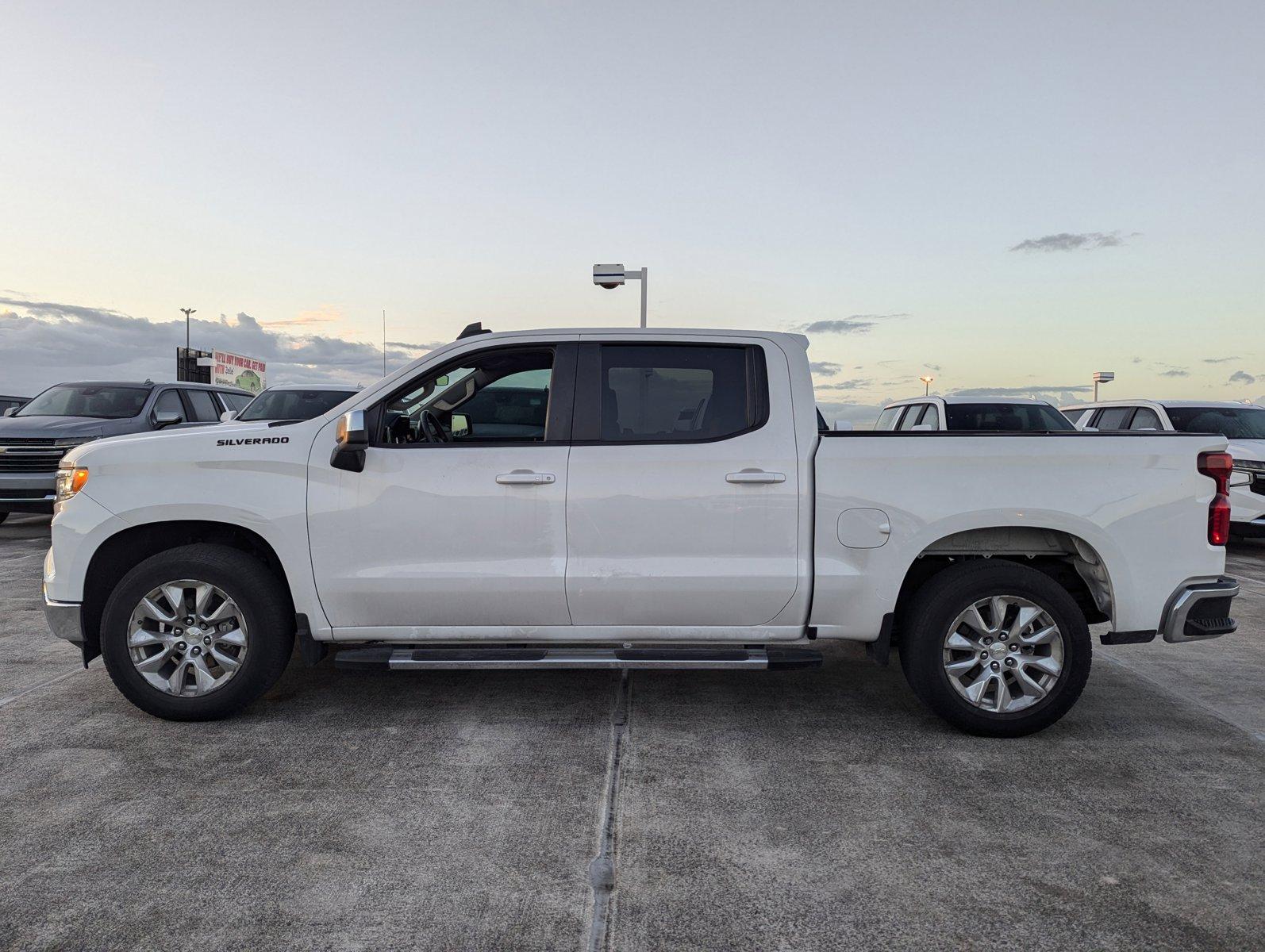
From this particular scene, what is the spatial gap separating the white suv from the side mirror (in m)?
8.08

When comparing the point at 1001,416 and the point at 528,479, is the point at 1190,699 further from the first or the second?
the point at 1001,416

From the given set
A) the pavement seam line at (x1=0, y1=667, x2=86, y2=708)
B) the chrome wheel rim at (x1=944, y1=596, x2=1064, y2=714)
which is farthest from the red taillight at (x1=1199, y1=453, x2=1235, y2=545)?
the pavement seam line at (x1=0, y1=667, x2=86, y2=708)

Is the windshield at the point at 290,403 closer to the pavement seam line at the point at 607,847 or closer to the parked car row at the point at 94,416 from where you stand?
the parked car row at the point at 94,416

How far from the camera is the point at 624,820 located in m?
3.42

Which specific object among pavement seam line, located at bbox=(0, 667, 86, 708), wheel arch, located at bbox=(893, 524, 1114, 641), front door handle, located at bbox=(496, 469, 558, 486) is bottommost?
pavement seam line, located at bbox=(0, 667, 86, 708)

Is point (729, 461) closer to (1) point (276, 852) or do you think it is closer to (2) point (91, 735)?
(1) point (276, 852)

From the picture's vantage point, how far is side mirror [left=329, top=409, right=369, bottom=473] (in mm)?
4125

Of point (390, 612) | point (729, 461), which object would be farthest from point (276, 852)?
point (729, 461)

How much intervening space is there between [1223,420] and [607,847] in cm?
1192

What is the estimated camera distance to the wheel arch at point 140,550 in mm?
4531

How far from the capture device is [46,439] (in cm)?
1120

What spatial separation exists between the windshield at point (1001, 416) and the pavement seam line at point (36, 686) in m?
9.82

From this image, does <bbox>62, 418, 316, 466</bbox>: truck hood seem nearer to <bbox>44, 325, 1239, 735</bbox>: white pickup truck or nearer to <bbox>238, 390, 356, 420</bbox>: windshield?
<bbox>44, 325, 1239, 735</bbox>: white pickup truck

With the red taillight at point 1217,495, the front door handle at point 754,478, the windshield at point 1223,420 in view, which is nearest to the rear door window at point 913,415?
the windshield at point 1223,420
